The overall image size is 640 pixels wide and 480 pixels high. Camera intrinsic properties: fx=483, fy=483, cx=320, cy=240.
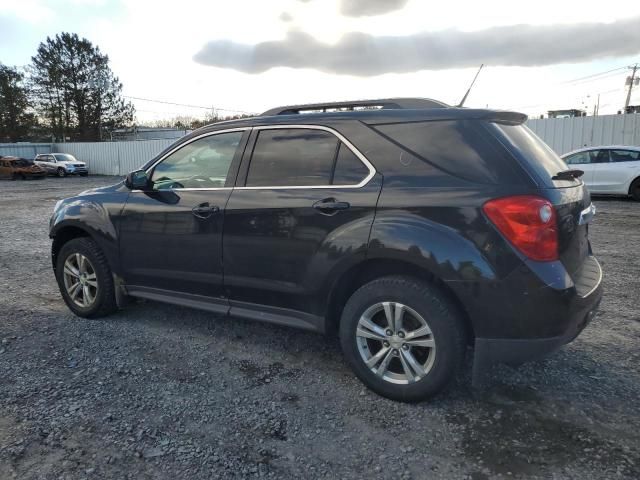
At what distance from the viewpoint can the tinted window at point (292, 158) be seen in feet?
10.8

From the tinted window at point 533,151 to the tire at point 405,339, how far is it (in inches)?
36.9

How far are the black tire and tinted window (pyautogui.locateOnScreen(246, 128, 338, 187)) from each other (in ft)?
40.3

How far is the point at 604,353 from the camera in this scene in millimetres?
3678

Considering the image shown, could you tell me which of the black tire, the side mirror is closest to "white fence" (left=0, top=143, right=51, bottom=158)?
the black tire

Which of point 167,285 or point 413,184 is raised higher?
point 413,184

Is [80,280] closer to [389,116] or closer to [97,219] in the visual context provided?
[97,219]

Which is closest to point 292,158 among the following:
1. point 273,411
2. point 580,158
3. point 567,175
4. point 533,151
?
point 533,151

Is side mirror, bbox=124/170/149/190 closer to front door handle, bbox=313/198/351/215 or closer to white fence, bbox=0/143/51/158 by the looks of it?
front door handle, bbox=313/198/351/215

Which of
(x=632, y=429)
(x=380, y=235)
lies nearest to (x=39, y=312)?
(x=380, y=235)

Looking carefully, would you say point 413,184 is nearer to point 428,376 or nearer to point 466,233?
point 466,233

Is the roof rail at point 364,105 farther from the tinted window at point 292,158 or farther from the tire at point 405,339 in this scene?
the tire at point 405,339

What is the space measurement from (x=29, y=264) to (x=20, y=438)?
16.5ft

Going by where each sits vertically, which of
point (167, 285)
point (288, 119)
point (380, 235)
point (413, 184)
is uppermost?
point (288, 119)

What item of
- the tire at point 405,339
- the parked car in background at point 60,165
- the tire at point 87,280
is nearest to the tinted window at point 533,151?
the tire at point 405,339
